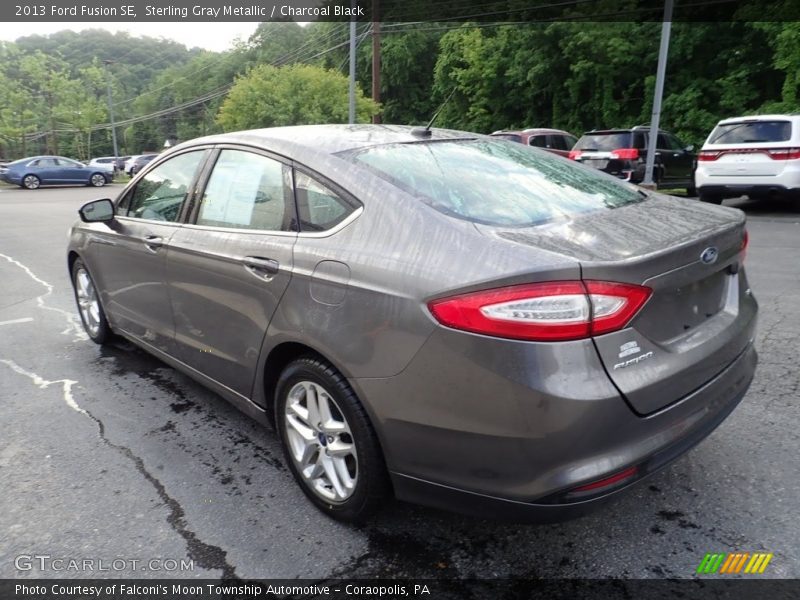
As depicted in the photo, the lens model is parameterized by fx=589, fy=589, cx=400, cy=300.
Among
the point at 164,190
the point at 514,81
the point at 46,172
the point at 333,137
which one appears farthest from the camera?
the point at 514,81

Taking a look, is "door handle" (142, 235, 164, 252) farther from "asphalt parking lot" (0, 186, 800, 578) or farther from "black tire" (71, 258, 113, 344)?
"black tire" (71, 258, 113, 344)

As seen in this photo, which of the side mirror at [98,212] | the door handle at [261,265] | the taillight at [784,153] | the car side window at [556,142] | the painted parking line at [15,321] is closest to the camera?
the door handle at [261,265]

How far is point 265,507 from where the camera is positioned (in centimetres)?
256

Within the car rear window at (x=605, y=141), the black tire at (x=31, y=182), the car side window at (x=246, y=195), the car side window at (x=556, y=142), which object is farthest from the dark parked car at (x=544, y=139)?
the black tire at (x=31, y=182)

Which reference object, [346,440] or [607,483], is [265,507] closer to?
[346,440]

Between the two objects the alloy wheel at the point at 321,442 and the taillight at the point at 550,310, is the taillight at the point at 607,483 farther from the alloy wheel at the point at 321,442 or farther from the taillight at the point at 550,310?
the alloy wheel at the point at 321,442

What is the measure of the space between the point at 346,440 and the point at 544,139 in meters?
14.7

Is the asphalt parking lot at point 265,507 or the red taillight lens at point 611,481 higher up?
the red taillight lens at point 611,481

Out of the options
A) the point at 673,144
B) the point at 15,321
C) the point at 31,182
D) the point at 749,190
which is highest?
the point at 673,144

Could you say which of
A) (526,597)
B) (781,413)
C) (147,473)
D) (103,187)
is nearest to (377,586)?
(526,597)

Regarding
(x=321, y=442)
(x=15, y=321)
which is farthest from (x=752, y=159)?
(x=15, y=321)

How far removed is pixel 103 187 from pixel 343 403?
29156 millimetres

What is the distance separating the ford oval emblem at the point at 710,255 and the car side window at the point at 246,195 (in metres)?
1.62

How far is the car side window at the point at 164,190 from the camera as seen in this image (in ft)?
10.9
